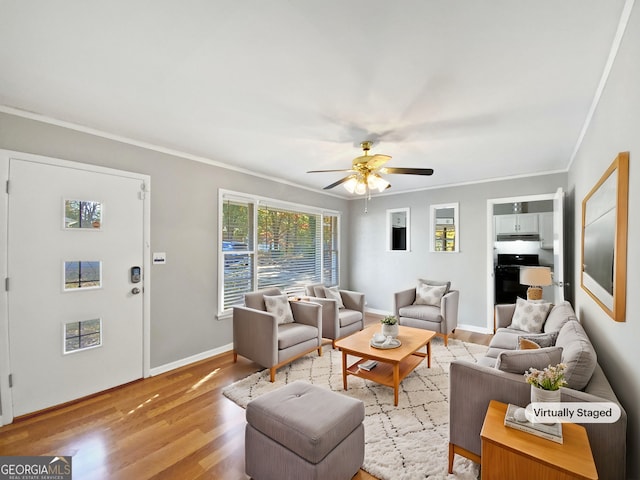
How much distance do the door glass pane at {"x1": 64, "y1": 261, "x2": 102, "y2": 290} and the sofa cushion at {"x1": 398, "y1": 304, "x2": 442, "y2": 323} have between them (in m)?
3.87

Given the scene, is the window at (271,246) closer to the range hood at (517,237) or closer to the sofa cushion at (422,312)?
the sofa cushion at (422,312)

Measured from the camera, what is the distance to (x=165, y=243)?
3357 mm

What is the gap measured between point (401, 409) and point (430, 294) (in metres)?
2.32

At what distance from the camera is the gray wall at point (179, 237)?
2.98 metres

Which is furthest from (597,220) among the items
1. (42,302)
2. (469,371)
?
(42,302)

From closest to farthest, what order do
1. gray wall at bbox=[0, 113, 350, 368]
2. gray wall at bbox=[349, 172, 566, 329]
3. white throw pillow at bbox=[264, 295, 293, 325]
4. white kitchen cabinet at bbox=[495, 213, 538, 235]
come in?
gray wall at bbox=[0, 113, 350, 368]
white throw pillow at bbox=[264, 295, 293, 325]
gray wall at bbox=[349, 172, 566, 329]
white kitchen cabinet at bbox=[495, 213, 538, 235]

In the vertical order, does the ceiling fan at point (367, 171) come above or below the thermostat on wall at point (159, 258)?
above

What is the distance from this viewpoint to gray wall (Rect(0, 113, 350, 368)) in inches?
117

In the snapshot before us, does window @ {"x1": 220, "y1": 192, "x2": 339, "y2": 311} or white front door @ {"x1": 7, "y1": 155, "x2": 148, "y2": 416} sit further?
window @ {"x1": 220, "y1": 192, "x2": 339, "y2": 311}

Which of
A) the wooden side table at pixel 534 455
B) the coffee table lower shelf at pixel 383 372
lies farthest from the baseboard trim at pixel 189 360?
the wooden side table at pixel 534 455

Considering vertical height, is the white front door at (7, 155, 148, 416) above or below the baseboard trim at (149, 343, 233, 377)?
above

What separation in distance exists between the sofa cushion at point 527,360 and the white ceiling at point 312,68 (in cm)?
175

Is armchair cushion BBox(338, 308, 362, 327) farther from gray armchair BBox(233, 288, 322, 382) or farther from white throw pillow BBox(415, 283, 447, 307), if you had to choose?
white throw pillow BBox(415, 283, 447, 307)

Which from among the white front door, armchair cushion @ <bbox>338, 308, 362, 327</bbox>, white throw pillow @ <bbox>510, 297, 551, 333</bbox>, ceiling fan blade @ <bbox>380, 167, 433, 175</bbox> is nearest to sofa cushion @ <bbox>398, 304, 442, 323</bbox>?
armchair cushion @ <bbox>338, 308, 362, 327</bbox>
